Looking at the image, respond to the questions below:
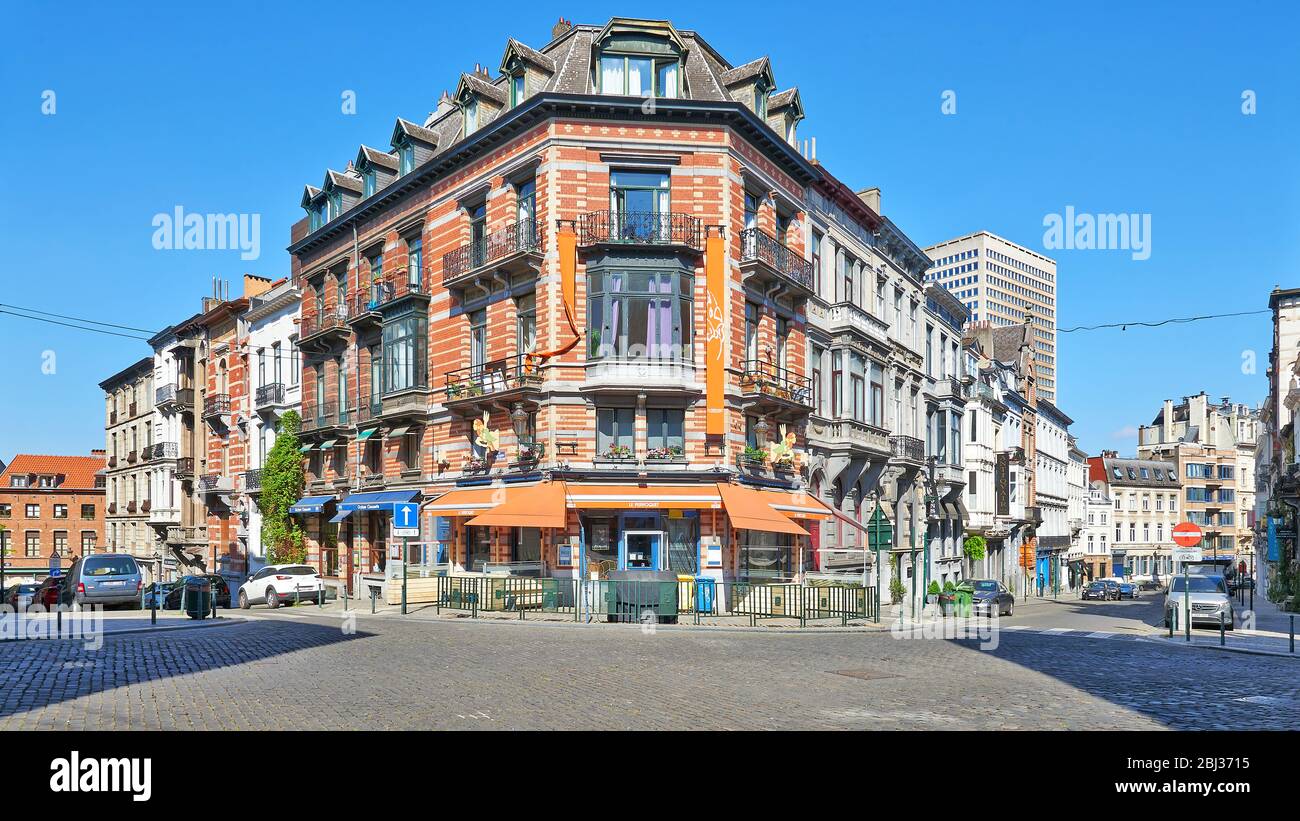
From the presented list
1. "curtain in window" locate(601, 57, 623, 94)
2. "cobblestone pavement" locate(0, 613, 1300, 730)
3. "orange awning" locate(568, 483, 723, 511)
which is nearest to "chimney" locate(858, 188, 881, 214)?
"curtain in window" locate(601, 57, 623, 94)

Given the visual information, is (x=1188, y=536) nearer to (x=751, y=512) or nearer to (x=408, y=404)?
(x=751, y=512)

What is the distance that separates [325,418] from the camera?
40.4m

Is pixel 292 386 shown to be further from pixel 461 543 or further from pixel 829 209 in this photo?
pixel 829 209

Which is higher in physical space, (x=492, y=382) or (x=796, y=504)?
(x=492, y=382)

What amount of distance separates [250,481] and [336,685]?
1397 inches

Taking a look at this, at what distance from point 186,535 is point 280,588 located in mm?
25723

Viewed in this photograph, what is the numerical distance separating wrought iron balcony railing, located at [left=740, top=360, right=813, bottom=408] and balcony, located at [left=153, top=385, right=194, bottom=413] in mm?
36609

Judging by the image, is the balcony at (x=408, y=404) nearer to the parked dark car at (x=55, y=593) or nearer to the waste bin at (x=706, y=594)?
the parked dark car at (x=55, y=593)

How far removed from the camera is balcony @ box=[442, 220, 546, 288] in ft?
96.4

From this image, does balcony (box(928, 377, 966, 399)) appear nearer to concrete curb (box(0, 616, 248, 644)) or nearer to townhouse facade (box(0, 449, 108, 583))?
concrete curb (box(0, 616, 248, 644))

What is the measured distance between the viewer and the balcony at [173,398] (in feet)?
180

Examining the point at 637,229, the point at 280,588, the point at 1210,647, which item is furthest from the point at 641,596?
the point at 280,588

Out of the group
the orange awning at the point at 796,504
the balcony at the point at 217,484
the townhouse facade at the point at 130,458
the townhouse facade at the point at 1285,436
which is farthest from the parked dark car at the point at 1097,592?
the townhouse facade at the point at 130,458
